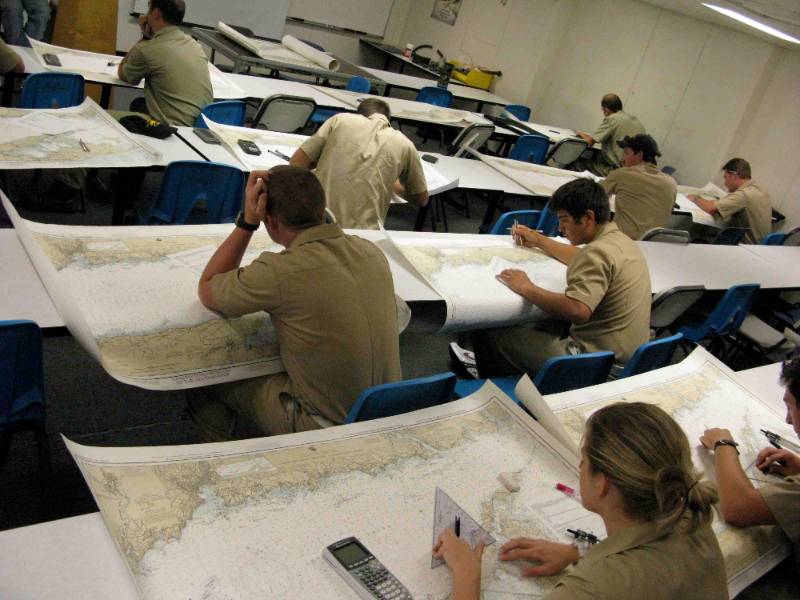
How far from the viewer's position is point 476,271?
3.46 metres

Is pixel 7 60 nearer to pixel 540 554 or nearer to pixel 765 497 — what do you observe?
pixel 540 554

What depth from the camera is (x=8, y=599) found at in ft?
4.29

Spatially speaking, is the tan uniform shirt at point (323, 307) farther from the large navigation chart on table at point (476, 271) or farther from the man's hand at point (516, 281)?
the man's hand at point (516, 281)

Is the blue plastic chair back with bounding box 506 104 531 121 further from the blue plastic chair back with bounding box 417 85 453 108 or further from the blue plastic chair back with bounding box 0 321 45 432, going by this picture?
the blue plastic chair back with bounding box 0 321 45 432

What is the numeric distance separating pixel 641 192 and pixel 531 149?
6.73 ft

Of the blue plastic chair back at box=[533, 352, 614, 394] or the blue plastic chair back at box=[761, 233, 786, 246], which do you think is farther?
the blue plastic chair back at box=[761, 233, 786, 246]

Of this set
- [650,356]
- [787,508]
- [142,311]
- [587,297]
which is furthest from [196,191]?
[787,508]

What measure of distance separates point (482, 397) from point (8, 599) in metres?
1.47

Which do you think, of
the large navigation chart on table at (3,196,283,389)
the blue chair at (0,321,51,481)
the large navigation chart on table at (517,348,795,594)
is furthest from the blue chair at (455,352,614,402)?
the blue chair at (0,321,51,481)

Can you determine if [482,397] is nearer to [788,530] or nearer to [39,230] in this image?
[788,530]

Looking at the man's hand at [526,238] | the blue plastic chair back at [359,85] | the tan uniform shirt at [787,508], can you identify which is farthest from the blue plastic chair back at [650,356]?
the blue plastic chair back at [359,85]

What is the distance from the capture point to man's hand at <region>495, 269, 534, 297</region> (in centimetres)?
331

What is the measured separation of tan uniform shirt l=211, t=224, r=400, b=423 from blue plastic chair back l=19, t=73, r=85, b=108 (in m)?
2.57

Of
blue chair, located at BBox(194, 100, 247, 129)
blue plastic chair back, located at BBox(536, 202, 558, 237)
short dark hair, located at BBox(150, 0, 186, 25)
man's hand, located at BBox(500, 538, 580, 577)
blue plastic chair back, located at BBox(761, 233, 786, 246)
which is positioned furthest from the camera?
blue plastic chair back, located at BBox(761, 233, 786, 246)
